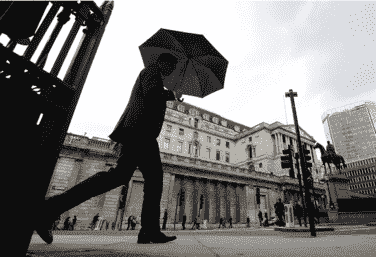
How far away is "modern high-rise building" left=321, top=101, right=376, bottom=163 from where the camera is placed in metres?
93.2

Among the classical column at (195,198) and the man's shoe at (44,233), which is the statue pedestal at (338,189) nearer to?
the classical column at (195,198)

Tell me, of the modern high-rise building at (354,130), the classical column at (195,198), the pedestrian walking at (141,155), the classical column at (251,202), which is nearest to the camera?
the pedestrian walking at (141,155)

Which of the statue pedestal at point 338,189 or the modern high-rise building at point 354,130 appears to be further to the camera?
the modern high-rise building at point 354,130

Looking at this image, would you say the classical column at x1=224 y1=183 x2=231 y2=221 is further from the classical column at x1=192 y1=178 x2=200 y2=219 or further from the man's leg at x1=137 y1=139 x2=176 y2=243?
the man's leg at x1=137 y1=139 x2=176 y2=243

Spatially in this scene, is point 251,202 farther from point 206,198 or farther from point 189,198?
point 189,198

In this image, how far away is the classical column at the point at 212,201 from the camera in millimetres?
27359

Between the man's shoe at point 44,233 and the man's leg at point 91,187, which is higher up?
the man's leg at point 91,187

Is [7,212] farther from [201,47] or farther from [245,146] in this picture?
[245,146]

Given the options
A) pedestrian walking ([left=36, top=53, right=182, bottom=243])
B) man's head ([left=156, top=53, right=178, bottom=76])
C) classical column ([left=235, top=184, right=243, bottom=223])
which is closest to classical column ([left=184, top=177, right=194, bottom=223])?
classical column ([left=235, top=184, right=243, bottom=223])

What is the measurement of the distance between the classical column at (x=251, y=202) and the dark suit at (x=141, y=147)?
31.7 meters

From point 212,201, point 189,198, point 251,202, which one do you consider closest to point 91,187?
point 189,198

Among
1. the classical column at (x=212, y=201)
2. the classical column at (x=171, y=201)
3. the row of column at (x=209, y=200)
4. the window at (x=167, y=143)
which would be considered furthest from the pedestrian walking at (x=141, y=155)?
the window at (x=167, y=143)

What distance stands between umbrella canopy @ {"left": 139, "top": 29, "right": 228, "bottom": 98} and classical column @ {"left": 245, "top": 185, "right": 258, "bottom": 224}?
3081cm

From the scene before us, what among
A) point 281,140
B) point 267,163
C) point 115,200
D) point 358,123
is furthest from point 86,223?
point 358,123
